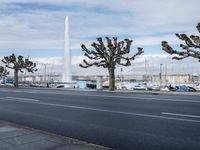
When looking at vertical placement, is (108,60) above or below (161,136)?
above

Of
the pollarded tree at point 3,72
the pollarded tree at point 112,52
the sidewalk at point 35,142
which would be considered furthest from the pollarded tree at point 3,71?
the sidewalk at point 35,142

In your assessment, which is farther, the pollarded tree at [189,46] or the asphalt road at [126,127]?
the pollarded tree at [189,46]

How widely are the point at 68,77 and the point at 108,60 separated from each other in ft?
73.9

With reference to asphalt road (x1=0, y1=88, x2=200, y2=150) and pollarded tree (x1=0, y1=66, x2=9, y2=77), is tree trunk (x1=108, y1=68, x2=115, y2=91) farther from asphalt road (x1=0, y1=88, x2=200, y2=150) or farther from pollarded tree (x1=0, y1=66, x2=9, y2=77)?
pollarded tree (x1=0, y1=66, x2=9, y2=77)

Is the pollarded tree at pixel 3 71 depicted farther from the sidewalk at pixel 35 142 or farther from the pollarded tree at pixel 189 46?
the sidewalk at pixel 35 142

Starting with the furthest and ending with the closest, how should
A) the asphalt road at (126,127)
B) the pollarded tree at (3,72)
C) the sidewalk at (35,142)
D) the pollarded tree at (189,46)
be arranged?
the pollarded tree at (3,72) → the pollarded tree at (189,46) → the asphalt road at (126,127) → the sidewalk at (35,142)

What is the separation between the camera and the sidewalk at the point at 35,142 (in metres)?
7.31

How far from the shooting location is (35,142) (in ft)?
25.7

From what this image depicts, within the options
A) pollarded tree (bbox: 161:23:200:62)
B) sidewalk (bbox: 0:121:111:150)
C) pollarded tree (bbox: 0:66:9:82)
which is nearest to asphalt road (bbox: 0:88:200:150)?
sidewalk (bbox: 0:121:111:150)

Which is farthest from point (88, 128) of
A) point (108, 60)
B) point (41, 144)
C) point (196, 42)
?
point (108, 60)

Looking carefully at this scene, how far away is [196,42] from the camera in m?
32.3

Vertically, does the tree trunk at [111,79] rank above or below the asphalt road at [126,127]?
above

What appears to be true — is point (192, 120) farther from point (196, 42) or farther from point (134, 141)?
point (196, 42)

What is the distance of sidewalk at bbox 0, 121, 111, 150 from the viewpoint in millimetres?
7309
